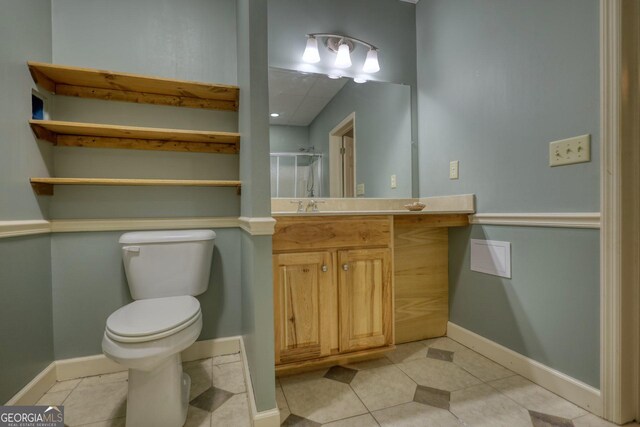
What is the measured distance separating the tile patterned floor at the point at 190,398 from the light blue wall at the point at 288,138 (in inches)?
54.1

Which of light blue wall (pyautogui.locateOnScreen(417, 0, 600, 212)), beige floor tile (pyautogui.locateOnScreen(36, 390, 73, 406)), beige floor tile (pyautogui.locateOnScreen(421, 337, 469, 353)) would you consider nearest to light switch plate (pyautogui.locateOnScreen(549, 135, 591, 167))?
light blue wall (pyautogui.locateOnScreen(417, 0, 600, 212))

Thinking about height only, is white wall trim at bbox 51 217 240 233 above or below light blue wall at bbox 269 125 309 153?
below

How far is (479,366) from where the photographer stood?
1.63 m

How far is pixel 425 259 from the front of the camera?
1.99 meters

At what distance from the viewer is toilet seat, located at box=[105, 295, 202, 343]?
3.45 feet

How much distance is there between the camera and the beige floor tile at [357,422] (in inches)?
47.2

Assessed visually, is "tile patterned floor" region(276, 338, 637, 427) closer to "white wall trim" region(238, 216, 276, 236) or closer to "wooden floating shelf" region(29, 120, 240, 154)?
"white wall trim" region(238, 216, 276, 236)

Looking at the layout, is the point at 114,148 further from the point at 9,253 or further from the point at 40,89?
the point at 9,253

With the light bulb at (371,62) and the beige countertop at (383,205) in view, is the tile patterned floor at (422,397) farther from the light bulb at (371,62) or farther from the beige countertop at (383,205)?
the light bulb at (371,62)

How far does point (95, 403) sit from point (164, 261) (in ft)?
2.29

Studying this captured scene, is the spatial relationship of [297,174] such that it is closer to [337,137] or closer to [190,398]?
[337,137]

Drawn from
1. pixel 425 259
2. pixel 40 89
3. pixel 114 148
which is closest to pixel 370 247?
pixel 425 259

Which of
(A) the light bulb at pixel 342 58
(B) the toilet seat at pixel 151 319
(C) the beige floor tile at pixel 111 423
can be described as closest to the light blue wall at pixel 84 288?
(B) the toilet seat at pixel 151 319

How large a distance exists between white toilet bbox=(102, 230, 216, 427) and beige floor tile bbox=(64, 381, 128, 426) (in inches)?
10.2
